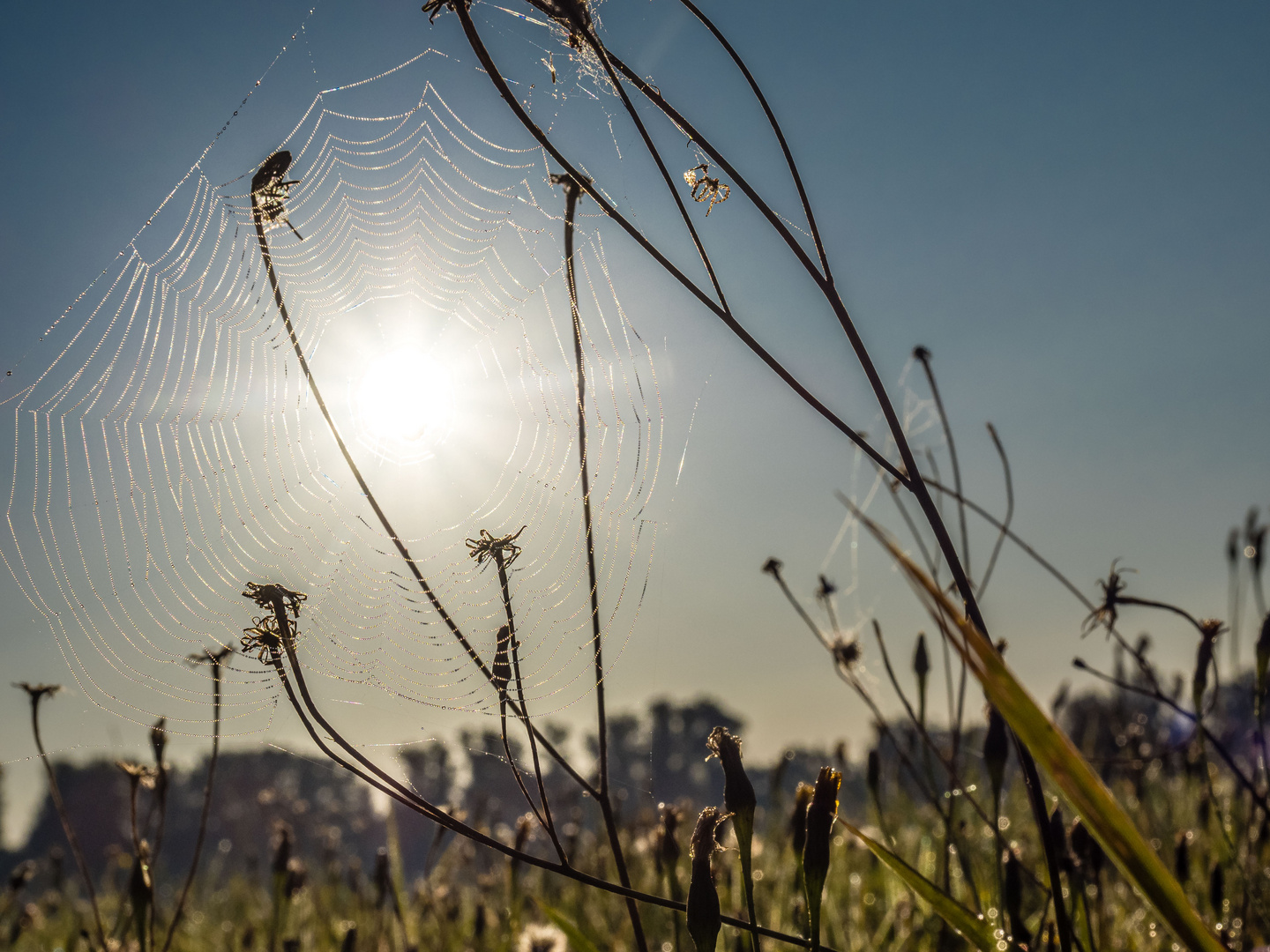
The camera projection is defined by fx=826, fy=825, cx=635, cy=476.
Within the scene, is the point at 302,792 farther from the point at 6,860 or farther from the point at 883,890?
the point at 883,890

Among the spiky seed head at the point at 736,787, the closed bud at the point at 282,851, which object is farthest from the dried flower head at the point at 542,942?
the spiky seed head at the point at 736,787

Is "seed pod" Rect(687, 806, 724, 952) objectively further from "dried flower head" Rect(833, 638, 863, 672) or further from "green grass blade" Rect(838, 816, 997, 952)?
"dried flower head" Rect(833, 638, 863, 672)

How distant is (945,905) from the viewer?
919 millimetres

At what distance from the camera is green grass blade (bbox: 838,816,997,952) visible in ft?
2.96

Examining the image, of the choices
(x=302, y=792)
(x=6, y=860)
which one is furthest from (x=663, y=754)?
(x=6, y=860)

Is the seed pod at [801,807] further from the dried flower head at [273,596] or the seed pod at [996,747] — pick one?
the dried flower head at [273,596]

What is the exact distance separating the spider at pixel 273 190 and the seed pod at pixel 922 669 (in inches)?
57.0

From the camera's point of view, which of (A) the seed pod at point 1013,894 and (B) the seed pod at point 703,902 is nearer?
(B) the seed pod at point 703,902

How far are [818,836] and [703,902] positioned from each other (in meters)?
0.14

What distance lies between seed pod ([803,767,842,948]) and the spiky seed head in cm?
7

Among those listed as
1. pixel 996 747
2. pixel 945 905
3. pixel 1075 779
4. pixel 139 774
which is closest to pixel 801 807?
pixel 945 905

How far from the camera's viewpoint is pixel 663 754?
71.1m

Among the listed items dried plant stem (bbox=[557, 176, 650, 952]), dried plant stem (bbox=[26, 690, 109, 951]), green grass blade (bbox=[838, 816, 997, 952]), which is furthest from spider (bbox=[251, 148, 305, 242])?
green grass blade (bbox=[838, 816, 997, 952])

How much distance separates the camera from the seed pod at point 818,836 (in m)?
0.86
